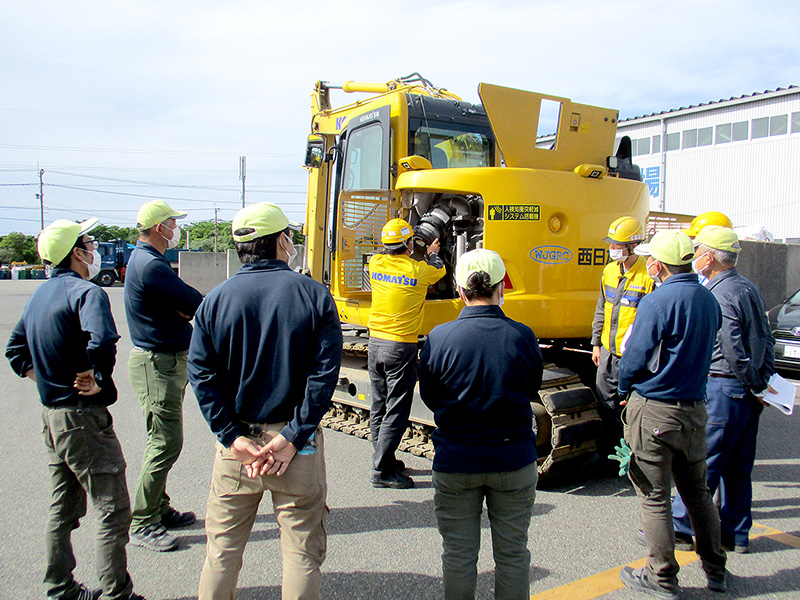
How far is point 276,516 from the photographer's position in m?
2.44

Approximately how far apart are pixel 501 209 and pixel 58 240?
3183 mm

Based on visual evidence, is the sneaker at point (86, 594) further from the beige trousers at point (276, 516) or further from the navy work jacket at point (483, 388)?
the navy work jacket at point (483, 388)

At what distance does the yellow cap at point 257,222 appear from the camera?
2525 millimetres

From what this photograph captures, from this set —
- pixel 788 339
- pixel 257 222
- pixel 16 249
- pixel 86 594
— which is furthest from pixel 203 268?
pixel 16 249

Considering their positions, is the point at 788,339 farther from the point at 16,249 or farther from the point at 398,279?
the point at 16,249

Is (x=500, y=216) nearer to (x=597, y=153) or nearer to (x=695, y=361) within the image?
(x=597, y=153)

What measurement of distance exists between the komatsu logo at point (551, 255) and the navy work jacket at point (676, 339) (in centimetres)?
185

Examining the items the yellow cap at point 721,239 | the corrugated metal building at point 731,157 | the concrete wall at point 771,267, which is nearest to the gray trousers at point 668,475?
the yellow cap at point 721,239

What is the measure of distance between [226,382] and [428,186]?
2.95 m

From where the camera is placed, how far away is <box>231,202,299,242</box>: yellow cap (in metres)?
2.53

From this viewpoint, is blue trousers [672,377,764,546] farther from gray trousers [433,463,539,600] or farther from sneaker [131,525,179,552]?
sneaker [131,525,179,552]

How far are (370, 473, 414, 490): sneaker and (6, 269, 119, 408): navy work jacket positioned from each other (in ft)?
7.72

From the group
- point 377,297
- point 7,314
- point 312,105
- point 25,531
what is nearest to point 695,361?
point 377,297

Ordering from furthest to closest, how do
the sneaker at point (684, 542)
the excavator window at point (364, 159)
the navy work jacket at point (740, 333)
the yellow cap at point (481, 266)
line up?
the excavator window at point (364, 159), the sneaker at point (684, 542), the navy work jacket at point (740, 333), the yellow cap at point (481, 266)
